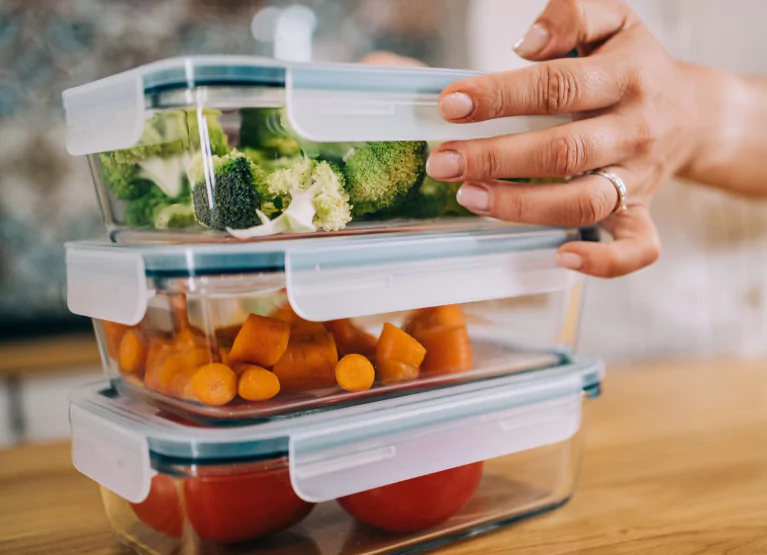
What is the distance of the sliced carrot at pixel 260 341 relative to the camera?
1.77 ft

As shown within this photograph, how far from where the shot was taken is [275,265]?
52 centimetres

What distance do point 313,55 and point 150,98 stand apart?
39.9 inches

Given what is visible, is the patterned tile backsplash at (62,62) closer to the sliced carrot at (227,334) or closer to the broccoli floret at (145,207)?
the broccoli floret at (145,207)

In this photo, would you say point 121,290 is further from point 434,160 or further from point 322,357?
point 434,160

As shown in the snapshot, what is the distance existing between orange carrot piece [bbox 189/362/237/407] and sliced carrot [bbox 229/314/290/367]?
1 centimetres

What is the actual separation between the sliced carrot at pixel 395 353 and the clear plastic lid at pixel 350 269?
0.03 meters

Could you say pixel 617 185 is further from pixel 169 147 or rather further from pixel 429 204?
pixel 169 147

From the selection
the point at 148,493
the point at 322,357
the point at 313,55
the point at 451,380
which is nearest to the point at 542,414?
the point at 451,380

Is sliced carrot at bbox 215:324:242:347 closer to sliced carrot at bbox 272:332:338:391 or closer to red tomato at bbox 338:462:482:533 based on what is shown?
sliced carrot at bbox 272:332:338:391

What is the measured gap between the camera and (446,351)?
0.63 metres

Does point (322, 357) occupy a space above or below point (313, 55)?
below

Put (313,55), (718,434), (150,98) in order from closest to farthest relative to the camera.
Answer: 1. (150,98)
2. (718,434)
3. (313,55)

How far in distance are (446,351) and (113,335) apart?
0.97 feet

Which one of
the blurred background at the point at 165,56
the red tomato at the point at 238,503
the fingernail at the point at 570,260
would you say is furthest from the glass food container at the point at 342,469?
the blurred background at the point at 165,56
